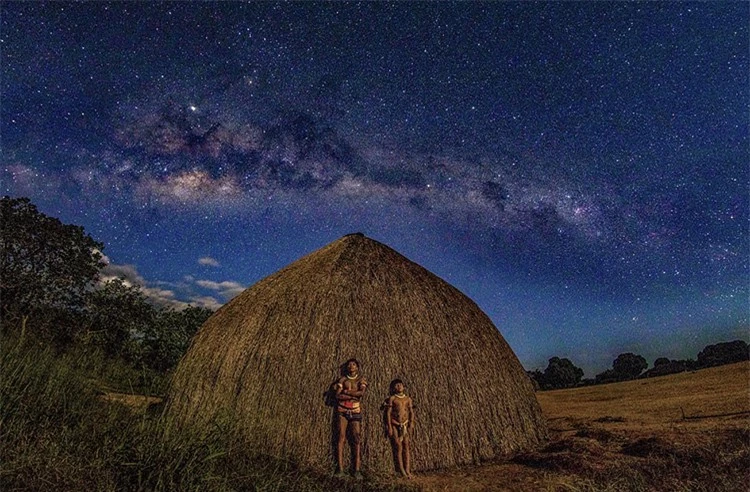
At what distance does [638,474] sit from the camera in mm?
8344

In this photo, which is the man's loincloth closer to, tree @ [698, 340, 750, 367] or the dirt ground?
the dirt ground

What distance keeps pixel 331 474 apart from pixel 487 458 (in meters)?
3.48

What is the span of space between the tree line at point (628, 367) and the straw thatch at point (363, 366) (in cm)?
2877

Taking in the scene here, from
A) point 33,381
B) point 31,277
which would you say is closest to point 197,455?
point 33,381

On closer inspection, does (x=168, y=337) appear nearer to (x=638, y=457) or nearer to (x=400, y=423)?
(x=400, y=423)

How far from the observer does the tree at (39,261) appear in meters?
21.1

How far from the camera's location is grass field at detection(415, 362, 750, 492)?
8.13m

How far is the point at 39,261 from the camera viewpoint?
2219cm

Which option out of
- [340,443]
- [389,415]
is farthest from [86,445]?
[389,415]

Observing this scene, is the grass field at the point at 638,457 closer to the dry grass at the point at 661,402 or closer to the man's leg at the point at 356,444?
the dry grass at the point at 661,402

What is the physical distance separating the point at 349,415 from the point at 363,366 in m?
1.04

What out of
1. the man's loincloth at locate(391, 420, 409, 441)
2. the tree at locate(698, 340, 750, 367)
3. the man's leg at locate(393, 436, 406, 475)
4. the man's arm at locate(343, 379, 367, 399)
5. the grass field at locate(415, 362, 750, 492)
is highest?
the tree at locate(698, 340, 750, 367)

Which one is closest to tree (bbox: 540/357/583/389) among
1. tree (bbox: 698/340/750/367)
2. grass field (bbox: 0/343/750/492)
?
tree (bbox: 698/340/750/367)

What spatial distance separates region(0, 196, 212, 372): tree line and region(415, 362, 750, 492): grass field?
51.8 ft
